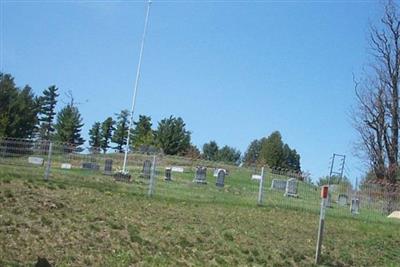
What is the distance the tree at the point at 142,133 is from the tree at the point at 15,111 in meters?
14.2

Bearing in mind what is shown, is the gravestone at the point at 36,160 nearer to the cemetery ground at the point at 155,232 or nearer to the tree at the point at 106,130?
the cemetery ground at the point at 155,232

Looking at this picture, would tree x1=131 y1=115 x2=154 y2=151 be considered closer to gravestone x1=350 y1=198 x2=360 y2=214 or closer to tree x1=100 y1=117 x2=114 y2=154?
tree x1=100 y1=117 x2=114 y2=154

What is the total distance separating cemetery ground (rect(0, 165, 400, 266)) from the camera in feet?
30.2

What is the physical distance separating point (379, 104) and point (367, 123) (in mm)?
1645

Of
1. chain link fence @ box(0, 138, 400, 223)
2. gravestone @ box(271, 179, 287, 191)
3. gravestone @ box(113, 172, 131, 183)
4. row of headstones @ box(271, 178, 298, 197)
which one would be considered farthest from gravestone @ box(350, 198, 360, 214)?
gravestone @ box(113, 172, 131, 183)

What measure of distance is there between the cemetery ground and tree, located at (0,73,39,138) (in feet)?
161

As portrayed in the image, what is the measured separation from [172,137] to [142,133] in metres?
4.64

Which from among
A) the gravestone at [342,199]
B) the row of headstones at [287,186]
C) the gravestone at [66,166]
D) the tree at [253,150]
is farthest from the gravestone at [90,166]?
the tree at [253,150]

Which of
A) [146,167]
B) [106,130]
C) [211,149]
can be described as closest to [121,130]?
[106,130]

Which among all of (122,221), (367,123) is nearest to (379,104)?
(367,123)

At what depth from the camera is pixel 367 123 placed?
38.0 meters

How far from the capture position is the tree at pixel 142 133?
Result: 238 feet

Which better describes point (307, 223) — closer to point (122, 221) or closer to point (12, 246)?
point (122, 221)

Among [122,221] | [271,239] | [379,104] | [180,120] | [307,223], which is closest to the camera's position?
[122,221]
